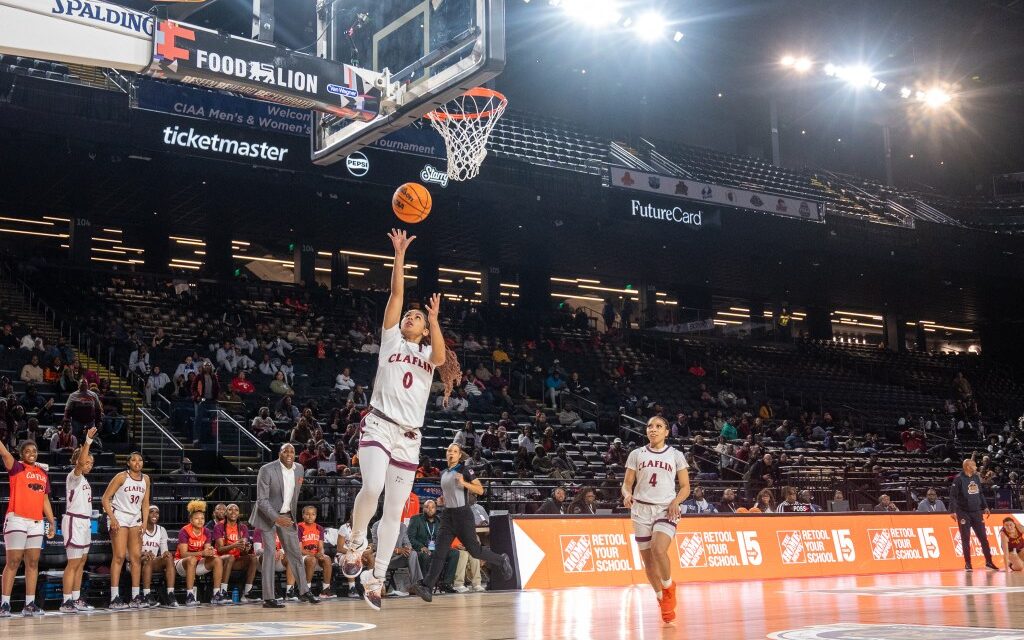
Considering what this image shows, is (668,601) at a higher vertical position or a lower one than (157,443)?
lower

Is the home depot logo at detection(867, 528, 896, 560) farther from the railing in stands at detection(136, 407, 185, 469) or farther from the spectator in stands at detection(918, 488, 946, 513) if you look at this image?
the railing in stands at detection(136, 407, 185, 469)

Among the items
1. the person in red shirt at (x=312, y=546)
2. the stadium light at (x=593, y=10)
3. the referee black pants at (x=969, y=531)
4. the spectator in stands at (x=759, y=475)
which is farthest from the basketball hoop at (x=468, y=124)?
the stadium light at (x=593, y=10)

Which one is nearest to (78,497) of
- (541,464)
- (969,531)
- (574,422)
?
(541,464)

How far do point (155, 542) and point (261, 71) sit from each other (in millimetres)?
6275

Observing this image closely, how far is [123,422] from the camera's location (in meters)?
18.0

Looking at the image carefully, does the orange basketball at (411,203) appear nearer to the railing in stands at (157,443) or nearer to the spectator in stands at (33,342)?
the railing in stands at (157,443)

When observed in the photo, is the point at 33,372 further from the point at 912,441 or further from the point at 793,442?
the point at 912,441

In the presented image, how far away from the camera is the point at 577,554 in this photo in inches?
604

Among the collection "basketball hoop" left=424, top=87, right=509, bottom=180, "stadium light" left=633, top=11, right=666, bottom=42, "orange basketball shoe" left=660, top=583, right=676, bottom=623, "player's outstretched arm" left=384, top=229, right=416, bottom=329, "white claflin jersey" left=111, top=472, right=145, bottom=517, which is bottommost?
"orange basketball shoe" left=660, top=583, right=676, bottom=623

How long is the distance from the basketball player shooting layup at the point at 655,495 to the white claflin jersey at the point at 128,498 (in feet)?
20.5

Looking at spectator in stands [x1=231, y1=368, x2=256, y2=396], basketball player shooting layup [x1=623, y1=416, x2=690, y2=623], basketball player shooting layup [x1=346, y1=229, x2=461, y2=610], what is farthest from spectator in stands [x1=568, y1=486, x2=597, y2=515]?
basketball player shooting layup [x1=346, y1=229, x2=461, y2=610]

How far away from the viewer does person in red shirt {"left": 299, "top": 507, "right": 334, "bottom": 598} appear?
44.7ft

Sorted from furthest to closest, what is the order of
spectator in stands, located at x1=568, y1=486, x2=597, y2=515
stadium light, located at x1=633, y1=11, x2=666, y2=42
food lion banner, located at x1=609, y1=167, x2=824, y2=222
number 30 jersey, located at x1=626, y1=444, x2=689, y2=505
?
stadium light, located at x1=633, y1=11, x2=666, y2=42, food lion banner, located at x1=609, y1=167, x2=824, y2=222, spectator in stands, located at x1=568, y1=486, x2=597, y2=515, number 30 jersey, located at x1=626, y1=444, x2=689, y2=505

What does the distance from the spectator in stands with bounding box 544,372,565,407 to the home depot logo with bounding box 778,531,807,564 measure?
9278mm
